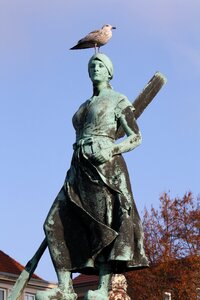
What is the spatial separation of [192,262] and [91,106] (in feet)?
118

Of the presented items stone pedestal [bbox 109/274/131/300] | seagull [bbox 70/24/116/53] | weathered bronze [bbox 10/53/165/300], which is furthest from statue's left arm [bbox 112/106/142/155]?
stone pedestal [bbox 109/274/131/300]

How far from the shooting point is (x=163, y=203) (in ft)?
148

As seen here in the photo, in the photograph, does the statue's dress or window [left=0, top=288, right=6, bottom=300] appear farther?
window [left=0, top=288, right=6, bottom=300]

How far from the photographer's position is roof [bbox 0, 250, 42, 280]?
57144mm

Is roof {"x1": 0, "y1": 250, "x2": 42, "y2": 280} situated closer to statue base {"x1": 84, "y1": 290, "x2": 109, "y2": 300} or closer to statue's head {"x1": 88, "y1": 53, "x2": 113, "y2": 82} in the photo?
statue's head {"x1": 88, "y1": 53, "x2": 113, "y2": 82}

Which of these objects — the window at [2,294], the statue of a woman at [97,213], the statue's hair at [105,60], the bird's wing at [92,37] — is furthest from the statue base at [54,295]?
the window at [2,294]

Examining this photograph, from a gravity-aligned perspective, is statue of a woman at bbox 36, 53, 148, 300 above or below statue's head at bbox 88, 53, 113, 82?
below

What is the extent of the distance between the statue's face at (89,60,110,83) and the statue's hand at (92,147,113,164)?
2.53 feet

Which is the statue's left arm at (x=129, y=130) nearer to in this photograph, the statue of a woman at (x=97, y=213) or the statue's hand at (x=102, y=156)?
the statue of a woman at (x=97, y=213)

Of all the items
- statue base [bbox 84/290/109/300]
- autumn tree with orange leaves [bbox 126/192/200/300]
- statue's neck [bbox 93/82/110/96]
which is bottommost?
statue base [bbox 84/290/109/300]

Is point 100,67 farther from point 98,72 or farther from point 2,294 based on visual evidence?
point 2,294

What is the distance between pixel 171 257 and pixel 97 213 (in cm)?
3705

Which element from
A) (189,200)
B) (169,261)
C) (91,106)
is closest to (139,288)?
(169,261)

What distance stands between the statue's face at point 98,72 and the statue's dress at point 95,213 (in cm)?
34
